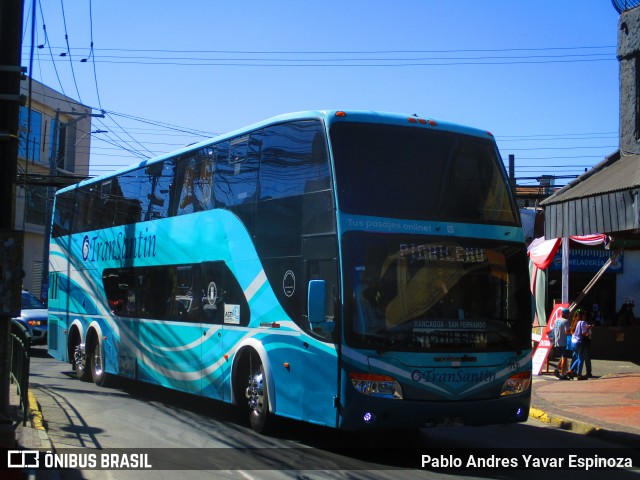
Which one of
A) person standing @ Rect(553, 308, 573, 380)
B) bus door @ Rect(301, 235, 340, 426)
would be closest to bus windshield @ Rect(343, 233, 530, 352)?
bus door @ Rect(301, 235, 340, 426)

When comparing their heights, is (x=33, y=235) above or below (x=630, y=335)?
Answer: above

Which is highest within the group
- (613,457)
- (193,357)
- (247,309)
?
(247,309)

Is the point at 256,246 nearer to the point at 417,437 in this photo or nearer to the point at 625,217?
the point at 417,437

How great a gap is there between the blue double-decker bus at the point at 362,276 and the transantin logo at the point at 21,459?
3.27 meters

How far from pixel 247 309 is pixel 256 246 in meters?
0.93

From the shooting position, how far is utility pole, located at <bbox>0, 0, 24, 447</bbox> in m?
7.42

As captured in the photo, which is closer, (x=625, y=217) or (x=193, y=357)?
(x=193, y=357)

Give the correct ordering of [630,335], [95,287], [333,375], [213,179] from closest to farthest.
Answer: [333,375] → [213,179] → [95,287] → [630,335]

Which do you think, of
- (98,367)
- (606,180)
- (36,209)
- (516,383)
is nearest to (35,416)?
(98,367)

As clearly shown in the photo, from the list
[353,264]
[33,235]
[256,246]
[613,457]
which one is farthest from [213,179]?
[33,235]

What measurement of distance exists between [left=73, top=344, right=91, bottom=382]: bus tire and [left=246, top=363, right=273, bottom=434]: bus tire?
7283 mm

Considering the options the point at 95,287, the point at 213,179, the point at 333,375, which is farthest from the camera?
the point at 95,287

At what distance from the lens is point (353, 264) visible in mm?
9047

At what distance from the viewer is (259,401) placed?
35.1ft
